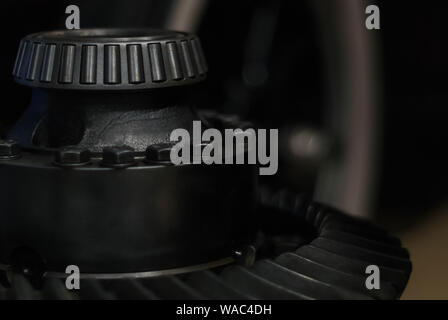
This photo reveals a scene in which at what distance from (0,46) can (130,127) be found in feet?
2.19

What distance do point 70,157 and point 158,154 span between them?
0.08 metres

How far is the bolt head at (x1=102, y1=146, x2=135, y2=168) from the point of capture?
73 cm

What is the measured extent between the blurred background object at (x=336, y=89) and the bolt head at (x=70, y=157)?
1.89 feet

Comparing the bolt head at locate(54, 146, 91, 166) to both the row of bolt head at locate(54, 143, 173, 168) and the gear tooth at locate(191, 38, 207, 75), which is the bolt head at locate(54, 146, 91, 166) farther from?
the gear tooth at locate(191, 38, 207, 75)

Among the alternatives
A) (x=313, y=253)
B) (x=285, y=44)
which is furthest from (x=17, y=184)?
(x=285, y=44)

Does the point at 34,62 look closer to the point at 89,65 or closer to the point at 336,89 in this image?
the point at 89,65

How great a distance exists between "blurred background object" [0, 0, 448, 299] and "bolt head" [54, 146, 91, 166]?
0.58 metres

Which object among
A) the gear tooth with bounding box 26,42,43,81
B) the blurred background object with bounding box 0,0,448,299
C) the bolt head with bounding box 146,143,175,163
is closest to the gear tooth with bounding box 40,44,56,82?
the gear tooth with bounding box 26,42,43,81

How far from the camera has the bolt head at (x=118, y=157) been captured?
0.73 metres

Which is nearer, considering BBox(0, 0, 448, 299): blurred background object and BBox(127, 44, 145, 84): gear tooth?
BBox(127, 44, 145, 84): gear tooth

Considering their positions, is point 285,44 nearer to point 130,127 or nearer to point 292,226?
point 292,226

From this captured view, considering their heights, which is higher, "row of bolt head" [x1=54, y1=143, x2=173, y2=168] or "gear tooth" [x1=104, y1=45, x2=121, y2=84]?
"gear tooth" [x1=104, y1=45, x2=121, y2=84]

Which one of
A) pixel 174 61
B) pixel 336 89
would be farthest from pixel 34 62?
pixel 336 89

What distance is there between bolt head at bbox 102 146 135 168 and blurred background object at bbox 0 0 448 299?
579 millimetres
